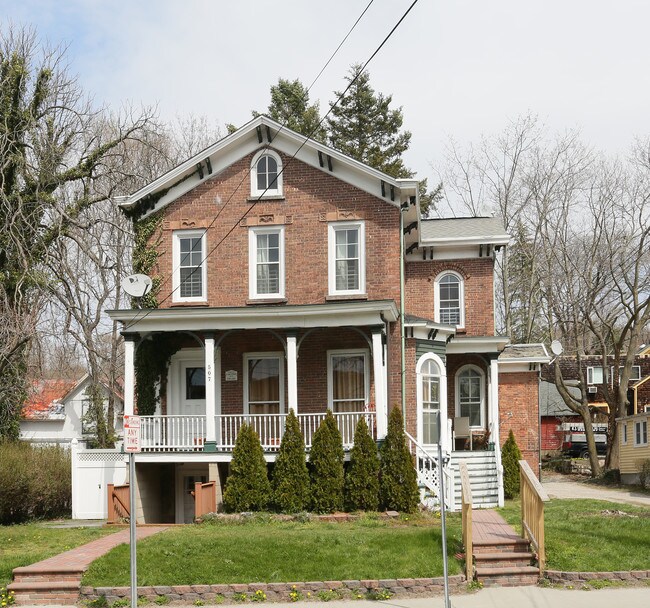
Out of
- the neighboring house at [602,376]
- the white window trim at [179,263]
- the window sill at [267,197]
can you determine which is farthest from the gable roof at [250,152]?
the neighboring house at [602,376]

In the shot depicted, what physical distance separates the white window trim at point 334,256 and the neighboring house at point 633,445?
13899mm

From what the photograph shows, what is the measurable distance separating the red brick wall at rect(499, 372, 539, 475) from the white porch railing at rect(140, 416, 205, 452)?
10685mm

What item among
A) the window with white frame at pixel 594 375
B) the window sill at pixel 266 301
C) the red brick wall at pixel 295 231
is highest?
the red brick wall at pixel 295 231

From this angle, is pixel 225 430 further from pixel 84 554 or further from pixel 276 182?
pixel 84 554

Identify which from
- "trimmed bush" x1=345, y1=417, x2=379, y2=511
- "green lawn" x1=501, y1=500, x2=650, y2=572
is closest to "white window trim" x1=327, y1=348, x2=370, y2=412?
"trimmed bush" x1=345, y1=417, x2=379, y2=511

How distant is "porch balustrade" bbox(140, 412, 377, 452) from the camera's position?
72.9 feet

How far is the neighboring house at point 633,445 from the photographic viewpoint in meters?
33.0

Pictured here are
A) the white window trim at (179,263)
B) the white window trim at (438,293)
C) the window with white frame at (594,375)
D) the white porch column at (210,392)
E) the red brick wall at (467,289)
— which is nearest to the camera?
the white porch column at (210,392)

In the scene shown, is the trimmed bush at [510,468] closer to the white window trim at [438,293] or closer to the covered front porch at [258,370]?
the white window trim at [438,293]

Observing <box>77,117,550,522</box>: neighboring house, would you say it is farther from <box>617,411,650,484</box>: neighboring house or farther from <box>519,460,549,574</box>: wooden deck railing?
<box>617,411,650,484</box>: neighboring house

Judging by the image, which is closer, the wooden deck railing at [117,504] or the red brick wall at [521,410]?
the wooden deck railing at [117,504]

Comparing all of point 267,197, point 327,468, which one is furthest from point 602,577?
point 267,197

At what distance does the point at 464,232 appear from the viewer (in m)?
28.5

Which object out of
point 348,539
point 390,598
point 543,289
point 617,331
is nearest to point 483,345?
point 348,539
